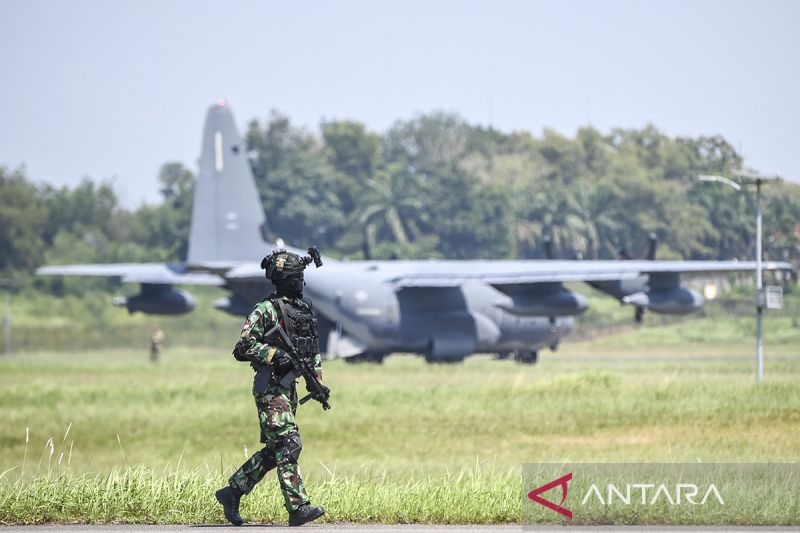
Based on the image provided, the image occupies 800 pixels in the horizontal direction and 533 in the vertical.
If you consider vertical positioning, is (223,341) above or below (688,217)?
below

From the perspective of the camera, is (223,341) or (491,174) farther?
(491,174)

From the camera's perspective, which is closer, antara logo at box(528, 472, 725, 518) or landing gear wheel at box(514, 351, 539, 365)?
antara logo at box(528, 472, 725, 518)

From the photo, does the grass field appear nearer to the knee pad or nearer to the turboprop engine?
the knee pad

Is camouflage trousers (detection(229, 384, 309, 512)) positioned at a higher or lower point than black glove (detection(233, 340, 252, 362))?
lower

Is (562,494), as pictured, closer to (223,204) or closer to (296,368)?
(296,368)

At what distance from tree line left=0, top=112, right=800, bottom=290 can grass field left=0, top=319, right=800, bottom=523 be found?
15.2m

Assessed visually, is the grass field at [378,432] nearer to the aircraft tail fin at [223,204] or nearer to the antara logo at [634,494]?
the antara logo at [634,494]

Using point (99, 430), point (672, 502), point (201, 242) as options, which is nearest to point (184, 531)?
point (672, 502)

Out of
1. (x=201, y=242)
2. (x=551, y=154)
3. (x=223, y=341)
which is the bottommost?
(x=223, y=341)

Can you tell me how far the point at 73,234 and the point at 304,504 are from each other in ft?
214

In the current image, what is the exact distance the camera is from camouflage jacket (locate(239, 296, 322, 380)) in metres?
13.2

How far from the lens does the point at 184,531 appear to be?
13242mm

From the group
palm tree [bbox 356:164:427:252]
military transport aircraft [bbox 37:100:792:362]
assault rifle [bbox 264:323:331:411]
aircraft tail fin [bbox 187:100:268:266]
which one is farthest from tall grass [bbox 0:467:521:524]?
palm tree [bbox 356:164:427:252]

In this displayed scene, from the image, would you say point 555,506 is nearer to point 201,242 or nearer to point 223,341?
point 201,242
